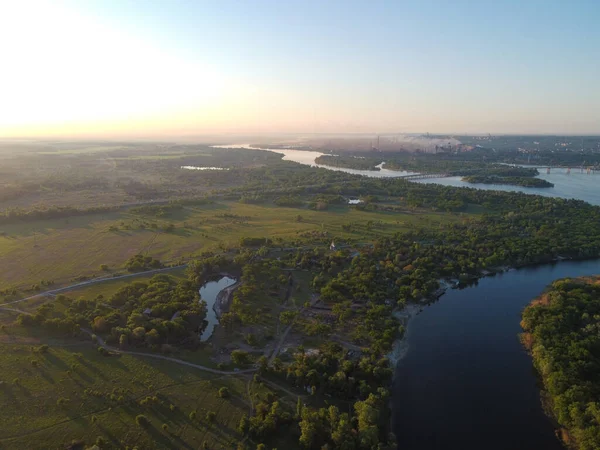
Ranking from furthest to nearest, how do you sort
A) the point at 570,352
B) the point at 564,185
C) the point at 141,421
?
the point at 564,185 < the point at 570,352 < the point at 141,421

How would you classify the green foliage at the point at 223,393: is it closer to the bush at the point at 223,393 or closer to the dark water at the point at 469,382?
the bush at the point at 223,393

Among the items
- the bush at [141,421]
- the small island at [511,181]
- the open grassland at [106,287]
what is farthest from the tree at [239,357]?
the small island at [511,181]

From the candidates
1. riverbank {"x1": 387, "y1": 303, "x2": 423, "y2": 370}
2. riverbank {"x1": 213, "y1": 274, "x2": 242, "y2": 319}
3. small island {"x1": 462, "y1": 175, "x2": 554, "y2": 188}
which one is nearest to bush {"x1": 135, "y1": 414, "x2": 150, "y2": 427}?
riverbank {"x1": 213, "y1": 274, "x2": 242, "y2": 319}

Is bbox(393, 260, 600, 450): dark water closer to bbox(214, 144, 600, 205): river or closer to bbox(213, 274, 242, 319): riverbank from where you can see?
bbox(213, 274, 242, 319): riverbank

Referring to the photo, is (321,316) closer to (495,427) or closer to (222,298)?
(222,298)

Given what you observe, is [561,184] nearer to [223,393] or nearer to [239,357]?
[239,357]

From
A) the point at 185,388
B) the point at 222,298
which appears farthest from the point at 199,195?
the point at 185,388

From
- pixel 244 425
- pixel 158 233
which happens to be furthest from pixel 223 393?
pixel 158 233
